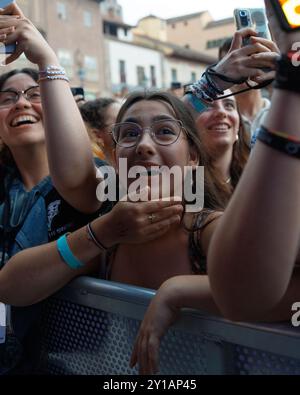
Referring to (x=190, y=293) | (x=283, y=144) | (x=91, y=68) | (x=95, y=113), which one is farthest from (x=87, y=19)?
(x=283, y=144)

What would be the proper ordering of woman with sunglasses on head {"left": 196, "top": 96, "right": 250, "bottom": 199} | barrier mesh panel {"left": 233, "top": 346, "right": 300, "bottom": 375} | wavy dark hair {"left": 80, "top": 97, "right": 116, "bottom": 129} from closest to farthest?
barrier mesh panel {"left": 233, "top": 346, "right": 300, "bottom": 375} → woman with sunglasses on head {"left": 196, "top": 96, "right": 250, "bottom": 199} → wavy dark hair {"left": 80, "top": 97, "right": 116, "bottom": 129}

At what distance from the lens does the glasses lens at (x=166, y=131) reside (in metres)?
1.37

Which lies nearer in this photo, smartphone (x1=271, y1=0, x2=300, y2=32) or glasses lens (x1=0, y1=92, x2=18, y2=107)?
smartphone (x1=271, y1=0, x2=300, y2=32)

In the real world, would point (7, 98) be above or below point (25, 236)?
above

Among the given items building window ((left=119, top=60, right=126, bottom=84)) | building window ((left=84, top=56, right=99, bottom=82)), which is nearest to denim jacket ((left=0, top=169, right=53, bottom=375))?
building window ((left=84, top=56, right=99, bottom=82))

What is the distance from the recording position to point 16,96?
72.7 inches

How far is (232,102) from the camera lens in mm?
2311

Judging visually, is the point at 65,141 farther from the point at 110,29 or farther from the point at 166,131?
the point at 110,29

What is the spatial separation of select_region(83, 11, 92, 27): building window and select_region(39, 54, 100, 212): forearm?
2905cm

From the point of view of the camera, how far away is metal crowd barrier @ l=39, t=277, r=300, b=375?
0.88 meters

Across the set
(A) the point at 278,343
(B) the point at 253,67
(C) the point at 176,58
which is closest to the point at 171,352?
(A) the point at 278,343

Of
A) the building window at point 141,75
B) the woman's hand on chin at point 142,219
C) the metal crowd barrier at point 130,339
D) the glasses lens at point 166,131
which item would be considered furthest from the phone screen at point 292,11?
the building window at point 141,75

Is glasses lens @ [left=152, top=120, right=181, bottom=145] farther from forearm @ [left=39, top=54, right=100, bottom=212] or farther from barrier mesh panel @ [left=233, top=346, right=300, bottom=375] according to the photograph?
barrier mesh panel @ [left=233, top=346, right=300, bottom=375]
